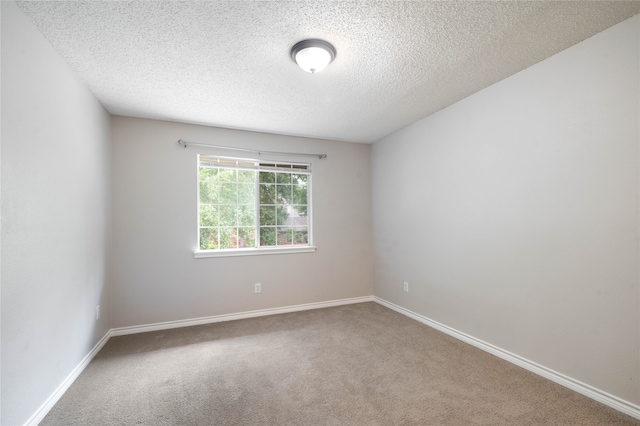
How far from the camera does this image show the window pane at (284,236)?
392cm

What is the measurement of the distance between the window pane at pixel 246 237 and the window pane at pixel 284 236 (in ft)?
1.20

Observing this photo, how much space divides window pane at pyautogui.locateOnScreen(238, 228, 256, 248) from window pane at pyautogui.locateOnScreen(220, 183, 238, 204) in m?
0.41

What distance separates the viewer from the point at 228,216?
144 inches

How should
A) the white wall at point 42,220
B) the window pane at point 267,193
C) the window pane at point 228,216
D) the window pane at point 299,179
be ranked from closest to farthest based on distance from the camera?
1. the white wall at point 42,220
2. the window pane at point 228,216
3. the window pane at point 267,193
4. the window pane at point 299,179

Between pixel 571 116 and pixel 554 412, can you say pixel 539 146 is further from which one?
pixel 554 412

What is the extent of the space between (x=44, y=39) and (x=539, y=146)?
11.9 ft

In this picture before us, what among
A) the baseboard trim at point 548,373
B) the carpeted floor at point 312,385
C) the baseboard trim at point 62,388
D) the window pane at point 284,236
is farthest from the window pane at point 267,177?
the baseboard trim at point 548,373

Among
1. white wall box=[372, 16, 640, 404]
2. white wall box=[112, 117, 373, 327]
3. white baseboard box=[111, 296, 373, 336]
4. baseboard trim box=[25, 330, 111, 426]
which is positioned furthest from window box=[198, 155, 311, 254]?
white wall box=[372, 16, 640, 404]

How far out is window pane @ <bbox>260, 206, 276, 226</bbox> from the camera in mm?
3832

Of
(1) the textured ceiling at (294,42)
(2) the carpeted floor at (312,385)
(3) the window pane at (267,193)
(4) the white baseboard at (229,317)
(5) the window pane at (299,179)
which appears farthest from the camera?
(5) the window pane at (299,179)

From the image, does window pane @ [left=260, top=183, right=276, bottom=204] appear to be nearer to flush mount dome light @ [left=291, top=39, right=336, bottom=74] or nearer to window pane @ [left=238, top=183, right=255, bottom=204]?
window pane @ [left=238, top=183, right=255, bottom=204]

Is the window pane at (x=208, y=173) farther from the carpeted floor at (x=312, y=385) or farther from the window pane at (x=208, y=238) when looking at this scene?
the carpeted floor at (x=312, y=385)

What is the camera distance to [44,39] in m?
1.80

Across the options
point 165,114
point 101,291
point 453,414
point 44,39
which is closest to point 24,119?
point 44,39
